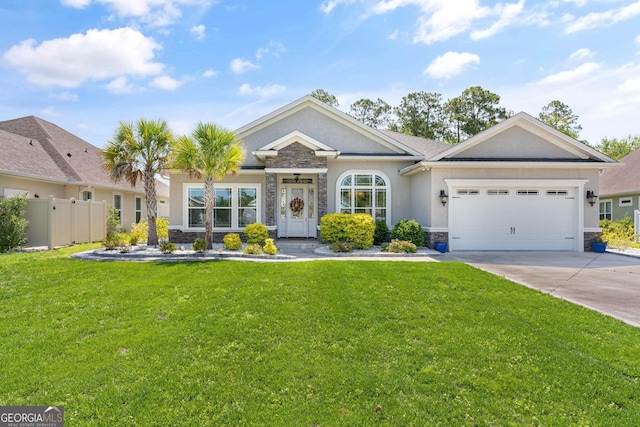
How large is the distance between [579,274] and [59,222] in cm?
1874

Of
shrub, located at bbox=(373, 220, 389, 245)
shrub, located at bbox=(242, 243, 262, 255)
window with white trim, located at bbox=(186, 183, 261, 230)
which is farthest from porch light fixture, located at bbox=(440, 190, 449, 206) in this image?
window with white trim, located at bbox=(186, 183, 261, 230)

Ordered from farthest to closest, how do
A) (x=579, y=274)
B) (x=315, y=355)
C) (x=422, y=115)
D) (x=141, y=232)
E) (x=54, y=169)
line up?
(x=422, y=115) < (x=54, y=169) < (x=141, y=232) < (x=579, y=274) < (x=315, y=355)

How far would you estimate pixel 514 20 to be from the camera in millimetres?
11734

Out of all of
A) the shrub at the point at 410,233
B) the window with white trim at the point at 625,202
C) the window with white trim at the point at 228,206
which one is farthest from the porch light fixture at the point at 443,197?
the window with white trim at the point at 625,202

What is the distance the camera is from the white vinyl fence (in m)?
13.2

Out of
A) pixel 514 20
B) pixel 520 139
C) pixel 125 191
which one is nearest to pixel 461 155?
pixel 520 139

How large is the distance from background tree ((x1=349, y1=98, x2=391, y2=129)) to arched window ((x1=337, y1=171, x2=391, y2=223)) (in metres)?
24.4

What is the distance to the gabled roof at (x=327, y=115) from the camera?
15734mm

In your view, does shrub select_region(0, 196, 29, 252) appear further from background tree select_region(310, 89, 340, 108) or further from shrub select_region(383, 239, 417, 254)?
background tree select_region(310, 89, 340, 108)

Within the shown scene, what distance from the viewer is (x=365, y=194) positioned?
15.4 meters

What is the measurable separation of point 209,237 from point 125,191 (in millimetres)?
12778

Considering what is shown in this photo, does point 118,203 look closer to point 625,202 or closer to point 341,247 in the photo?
point 341,247

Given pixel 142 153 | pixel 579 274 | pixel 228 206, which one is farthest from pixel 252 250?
pixel 579 274

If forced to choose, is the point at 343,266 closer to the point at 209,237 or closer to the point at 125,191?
the point at 209,237
